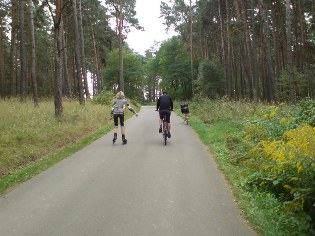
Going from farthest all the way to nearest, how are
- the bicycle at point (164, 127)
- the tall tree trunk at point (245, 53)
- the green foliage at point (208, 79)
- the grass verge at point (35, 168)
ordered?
the green foliage at point (208, 79) < the tall tree trunk at point (245, 53) < the bicycle at point (164, 127) < the grass verge at point (35, 168)

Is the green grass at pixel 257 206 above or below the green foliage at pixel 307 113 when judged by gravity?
below

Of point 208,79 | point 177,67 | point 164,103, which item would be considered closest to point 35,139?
point 164,103

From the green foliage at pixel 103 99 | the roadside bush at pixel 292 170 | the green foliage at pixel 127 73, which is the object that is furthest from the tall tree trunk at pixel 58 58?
the green foliage at pixel 127 73

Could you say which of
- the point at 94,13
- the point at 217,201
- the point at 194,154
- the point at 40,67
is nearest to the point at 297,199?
the point at 217,201

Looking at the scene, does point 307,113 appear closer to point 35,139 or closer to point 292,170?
point 292,170

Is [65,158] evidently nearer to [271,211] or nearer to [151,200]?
[151,200]

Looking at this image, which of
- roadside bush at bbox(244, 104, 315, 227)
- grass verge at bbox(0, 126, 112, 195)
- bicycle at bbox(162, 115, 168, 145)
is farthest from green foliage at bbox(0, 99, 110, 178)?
roadside bush at bbox(244, 104, 315, 227)

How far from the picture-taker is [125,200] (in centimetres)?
648

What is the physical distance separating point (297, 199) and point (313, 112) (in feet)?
22.6

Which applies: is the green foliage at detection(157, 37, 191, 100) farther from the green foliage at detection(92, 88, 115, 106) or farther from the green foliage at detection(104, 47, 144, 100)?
the green foliage at detection(92, 88, 115, 106)

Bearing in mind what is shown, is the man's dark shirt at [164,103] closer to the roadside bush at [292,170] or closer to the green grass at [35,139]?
the green grass at [35,139]

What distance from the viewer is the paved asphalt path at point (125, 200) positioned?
5195mm

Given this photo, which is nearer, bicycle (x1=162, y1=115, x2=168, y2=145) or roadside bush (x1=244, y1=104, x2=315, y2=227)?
roadside bush (x1=244, y1=104, x2=315, y2=227)

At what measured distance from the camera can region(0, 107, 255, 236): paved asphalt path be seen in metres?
5.20
